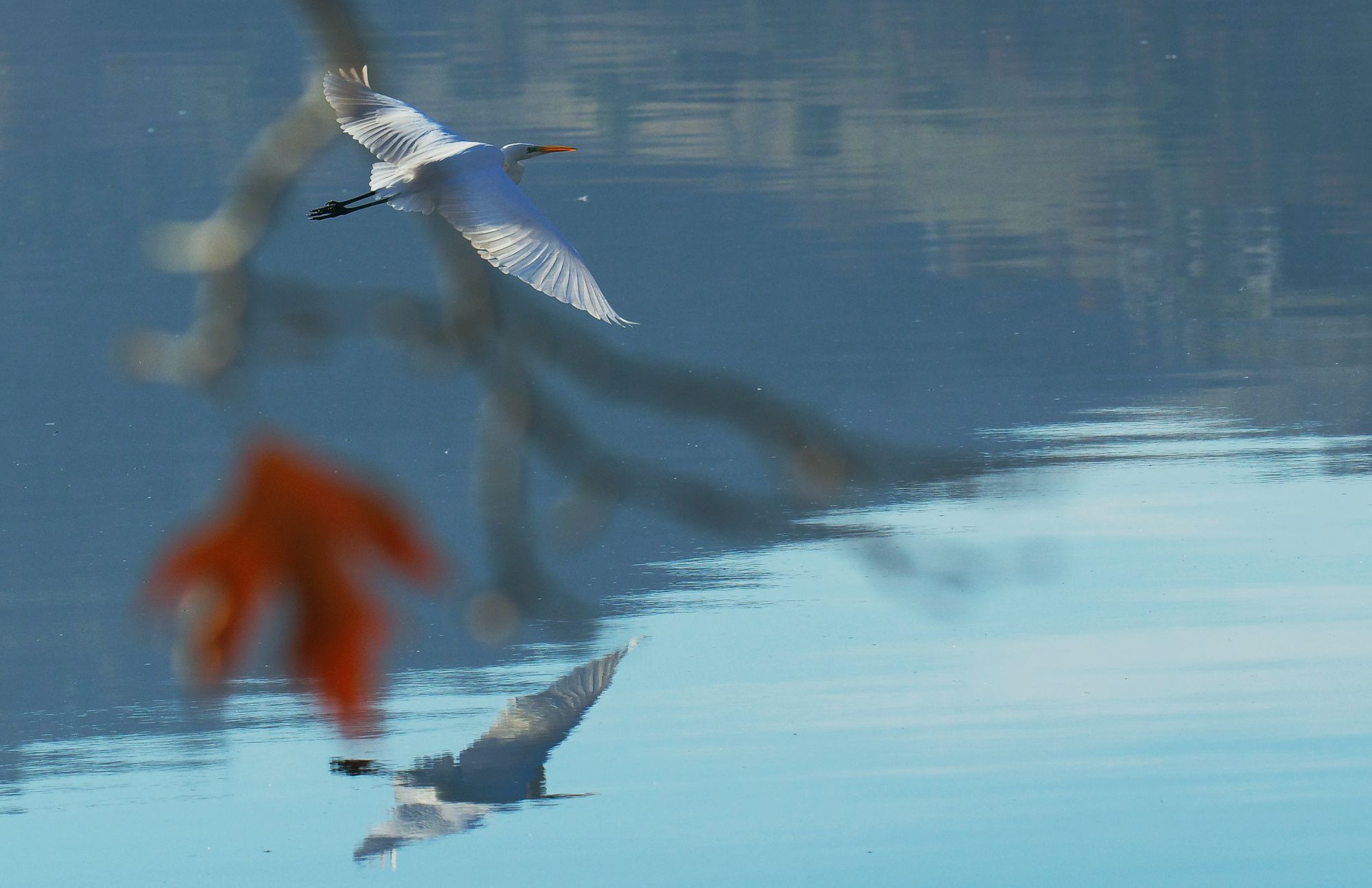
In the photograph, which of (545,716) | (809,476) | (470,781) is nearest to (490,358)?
(809,476)

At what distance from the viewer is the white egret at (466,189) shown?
9.84 ft

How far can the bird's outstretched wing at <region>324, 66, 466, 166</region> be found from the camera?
2.99 meters

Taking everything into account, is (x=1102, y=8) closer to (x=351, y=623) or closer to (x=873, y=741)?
(x=873, y=741)

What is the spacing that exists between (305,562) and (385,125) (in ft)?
6.68

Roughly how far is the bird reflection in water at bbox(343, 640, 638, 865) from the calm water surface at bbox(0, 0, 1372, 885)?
15mm

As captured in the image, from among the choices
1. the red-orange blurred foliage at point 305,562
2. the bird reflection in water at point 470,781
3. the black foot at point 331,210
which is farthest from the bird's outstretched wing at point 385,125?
the bird reflection in water at point 470,781

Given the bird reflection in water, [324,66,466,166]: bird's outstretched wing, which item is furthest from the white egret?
the bird reflection in water

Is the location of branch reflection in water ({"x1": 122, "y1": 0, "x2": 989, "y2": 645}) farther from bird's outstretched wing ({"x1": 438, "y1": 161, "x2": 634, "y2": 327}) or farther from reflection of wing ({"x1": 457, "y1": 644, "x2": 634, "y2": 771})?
reflection of wing ({"x1": 457, "y1": 644, "x2": 634, "y2": 771})

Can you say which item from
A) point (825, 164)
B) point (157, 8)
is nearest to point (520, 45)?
point (157, 8)

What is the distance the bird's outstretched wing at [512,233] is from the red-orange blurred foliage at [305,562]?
1.96 m

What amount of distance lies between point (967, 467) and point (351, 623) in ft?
3.48

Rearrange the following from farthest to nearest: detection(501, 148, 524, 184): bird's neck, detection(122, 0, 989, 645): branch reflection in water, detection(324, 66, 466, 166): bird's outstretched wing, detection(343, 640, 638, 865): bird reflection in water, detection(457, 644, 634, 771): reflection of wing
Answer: detection(457, 644, 634, 771): reflection of wing
detection(343, 640, 638, 865): bird reflection in water
detection(501, 148, 524, 184): bird's neck
detection(324, 66, 466, 166): bird's outstretched wing
detection(122, 0, 989, 645): branch reflection in water

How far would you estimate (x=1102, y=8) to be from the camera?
2895 cm

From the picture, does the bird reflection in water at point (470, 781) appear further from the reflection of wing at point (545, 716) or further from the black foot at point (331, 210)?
the black foot at point (331, 210)
